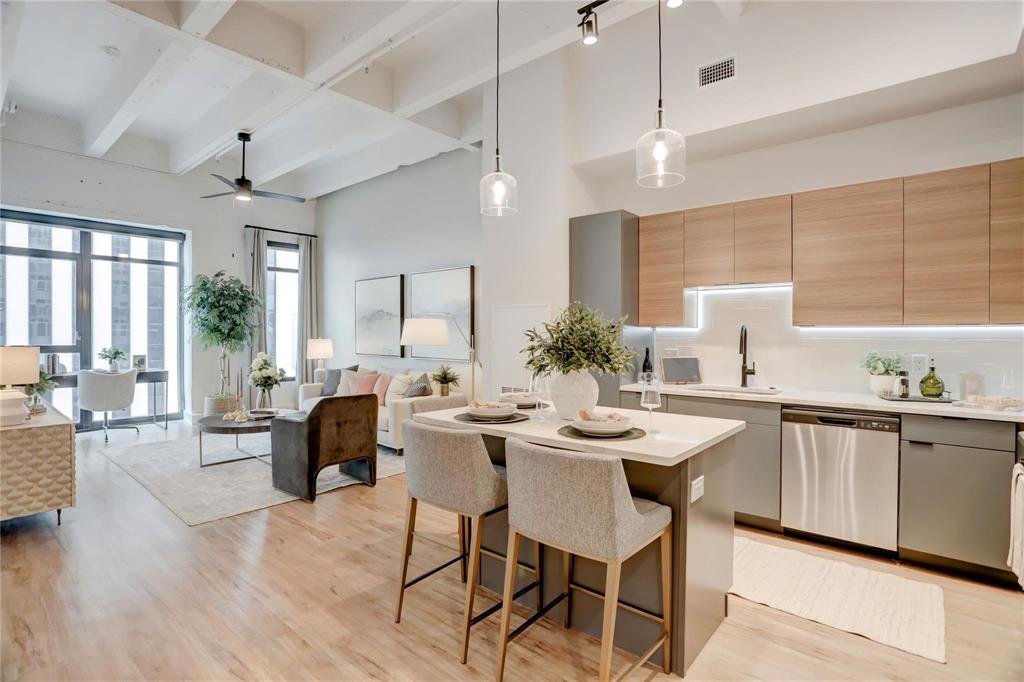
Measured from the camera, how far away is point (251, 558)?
3.06 meters

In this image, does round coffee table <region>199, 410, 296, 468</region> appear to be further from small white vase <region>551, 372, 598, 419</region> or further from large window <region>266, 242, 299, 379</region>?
small white vase <region>551, 372, 598, 419</region>

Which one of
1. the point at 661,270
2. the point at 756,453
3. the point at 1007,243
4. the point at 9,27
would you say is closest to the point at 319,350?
the point at 9,27

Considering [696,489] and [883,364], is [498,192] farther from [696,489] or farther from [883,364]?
[883,364]

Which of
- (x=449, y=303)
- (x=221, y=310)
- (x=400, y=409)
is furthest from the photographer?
(x=221, y=310)

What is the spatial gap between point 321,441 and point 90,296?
16.3 ft

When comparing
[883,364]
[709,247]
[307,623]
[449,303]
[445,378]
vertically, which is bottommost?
[307,623]

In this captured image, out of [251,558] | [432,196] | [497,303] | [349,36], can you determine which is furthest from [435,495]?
[432,196]

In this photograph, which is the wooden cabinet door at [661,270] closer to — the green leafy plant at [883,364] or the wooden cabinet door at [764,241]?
the wooden cabinet door at [764,241]

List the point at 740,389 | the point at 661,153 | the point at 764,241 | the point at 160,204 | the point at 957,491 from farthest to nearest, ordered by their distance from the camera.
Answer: the point at 160,204, the point at 740,389, the point at 764,241, the point at 957,491, the point at 661,153

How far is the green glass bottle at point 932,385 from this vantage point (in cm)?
310

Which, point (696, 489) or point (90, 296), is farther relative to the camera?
point (90, 296)

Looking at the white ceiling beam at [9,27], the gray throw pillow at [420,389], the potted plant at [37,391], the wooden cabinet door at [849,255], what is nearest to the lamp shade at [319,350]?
the gray throw pillow at [420,389]

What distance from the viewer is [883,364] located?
3307 mm

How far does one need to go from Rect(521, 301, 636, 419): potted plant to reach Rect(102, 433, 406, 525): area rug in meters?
1.46
